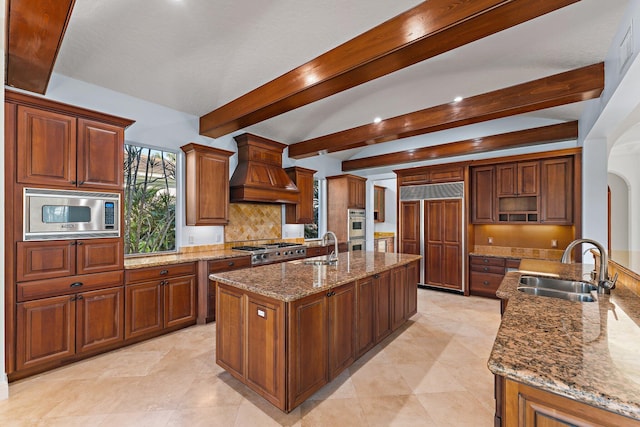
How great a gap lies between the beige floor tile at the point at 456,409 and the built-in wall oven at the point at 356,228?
14.1 ft

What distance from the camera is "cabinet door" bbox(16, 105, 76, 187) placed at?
243 cm

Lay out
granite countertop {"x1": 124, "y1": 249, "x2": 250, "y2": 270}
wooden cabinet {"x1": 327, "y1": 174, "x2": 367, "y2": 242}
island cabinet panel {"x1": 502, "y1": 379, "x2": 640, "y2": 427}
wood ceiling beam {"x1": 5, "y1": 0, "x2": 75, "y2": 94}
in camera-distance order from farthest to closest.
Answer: wooden cabinet {"x1": 327, "y1": 174, "x2": 367, "y2": 242} → granite countertop {"x1": 124, "y1": 249, "x2": 250, "y2": 270} → wood ceiling beam {"x1": 5, "y1": 0, "x2": 75, "y2": 94} → island cabinet panel {"x1": 502, "y1": 379, "x2": 640, "y2": 427}

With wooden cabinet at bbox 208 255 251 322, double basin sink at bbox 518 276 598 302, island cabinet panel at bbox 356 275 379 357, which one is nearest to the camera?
double basin sink at bbox 518 276 598 302

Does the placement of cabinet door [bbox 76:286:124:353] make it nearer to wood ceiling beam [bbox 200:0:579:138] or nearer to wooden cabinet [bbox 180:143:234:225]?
wooden cabinet [bbox 180:143:234:225]

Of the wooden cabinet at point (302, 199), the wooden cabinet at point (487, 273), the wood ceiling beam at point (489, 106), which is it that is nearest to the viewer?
the wood ceiling beam at point (489, 106)

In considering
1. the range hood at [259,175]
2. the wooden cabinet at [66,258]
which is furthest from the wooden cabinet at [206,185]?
the wooden cabinet at [66,258]

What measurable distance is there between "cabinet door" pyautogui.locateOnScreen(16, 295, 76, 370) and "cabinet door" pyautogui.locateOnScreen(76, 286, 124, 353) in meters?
0.06

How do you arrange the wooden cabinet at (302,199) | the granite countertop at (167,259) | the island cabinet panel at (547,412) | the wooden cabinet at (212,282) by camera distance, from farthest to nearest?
1. the wooden cabinet at (302,199)
2. the wooden cabinet at (212,282)
3. the granite countertop at (167,259)
4. the island cabinet panel at (547,412)

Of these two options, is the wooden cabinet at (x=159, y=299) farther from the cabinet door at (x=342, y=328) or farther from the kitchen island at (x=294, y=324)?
the cabinet door at (x=342, y=328)

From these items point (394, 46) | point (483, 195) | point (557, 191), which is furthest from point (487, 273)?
point (394, 46)

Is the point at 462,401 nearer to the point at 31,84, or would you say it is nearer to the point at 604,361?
the point at 604,361

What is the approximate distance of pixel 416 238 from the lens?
5730 mm

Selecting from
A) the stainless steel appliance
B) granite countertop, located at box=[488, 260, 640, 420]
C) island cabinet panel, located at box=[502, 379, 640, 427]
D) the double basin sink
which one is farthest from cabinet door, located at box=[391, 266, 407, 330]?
island cabinet panel, located at box=[502, 379, 640, 427]

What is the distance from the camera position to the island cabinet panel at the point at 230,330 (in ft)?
7.53
